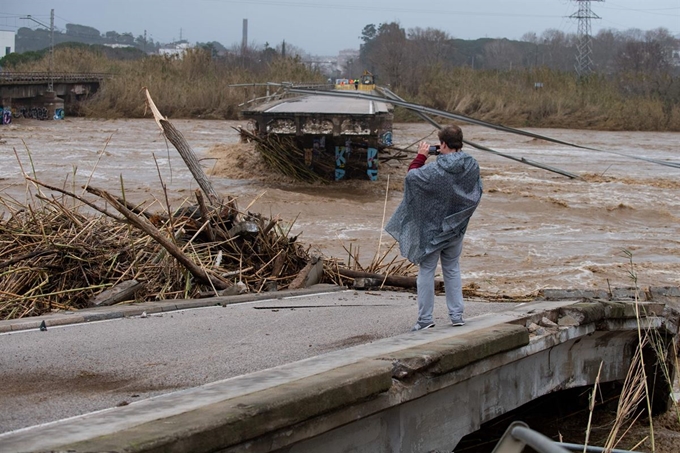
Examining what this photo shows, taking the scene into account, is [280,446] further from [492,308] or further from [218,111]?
[218,111]

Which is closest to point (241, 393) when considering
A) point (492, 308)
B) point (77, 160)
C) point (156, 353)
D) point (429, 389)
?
point (429, 389)

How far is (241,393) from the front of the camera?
14.6ft

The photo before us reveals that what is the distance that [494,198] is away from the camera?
26.1 m

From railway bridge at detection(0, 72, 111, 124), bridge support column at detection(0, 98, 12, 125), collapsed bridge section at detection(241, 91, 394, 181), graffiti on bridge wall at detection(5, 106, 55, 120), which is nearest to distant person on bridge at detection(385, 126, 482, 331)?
collapsed bridge section at detection(241, 91, 394, 181)

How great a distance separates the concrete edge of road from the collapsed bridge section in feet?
57.9

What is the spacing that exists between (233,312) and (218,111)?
4932 centimetres

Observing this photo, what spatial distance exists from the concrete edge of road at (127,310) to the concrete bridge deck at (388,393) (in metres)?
2.69

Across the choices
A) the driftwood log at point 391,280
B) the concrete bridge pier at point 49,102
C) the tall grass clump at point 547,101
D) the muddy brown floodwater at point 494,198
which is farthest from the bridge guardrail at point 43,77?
the driftwood log at point 391,280

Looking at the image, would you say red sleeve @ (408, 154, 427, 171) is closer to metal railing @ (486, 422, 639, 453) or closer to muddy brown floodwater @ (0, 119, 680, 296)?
muddy brown floodwater @ (0, 119, 680, 296)

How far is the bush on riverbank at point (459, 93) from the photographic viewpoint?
181ft

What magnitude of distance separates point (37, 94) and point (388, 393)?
49002mm

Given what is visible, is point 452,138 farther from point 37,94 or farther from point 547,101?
point 547,101

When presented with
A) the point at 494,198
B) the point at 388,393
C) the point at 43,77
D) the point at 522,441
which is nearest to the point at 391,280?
the point at 388,393

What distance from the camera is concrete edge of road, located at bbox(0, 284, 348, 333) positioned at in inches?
288
